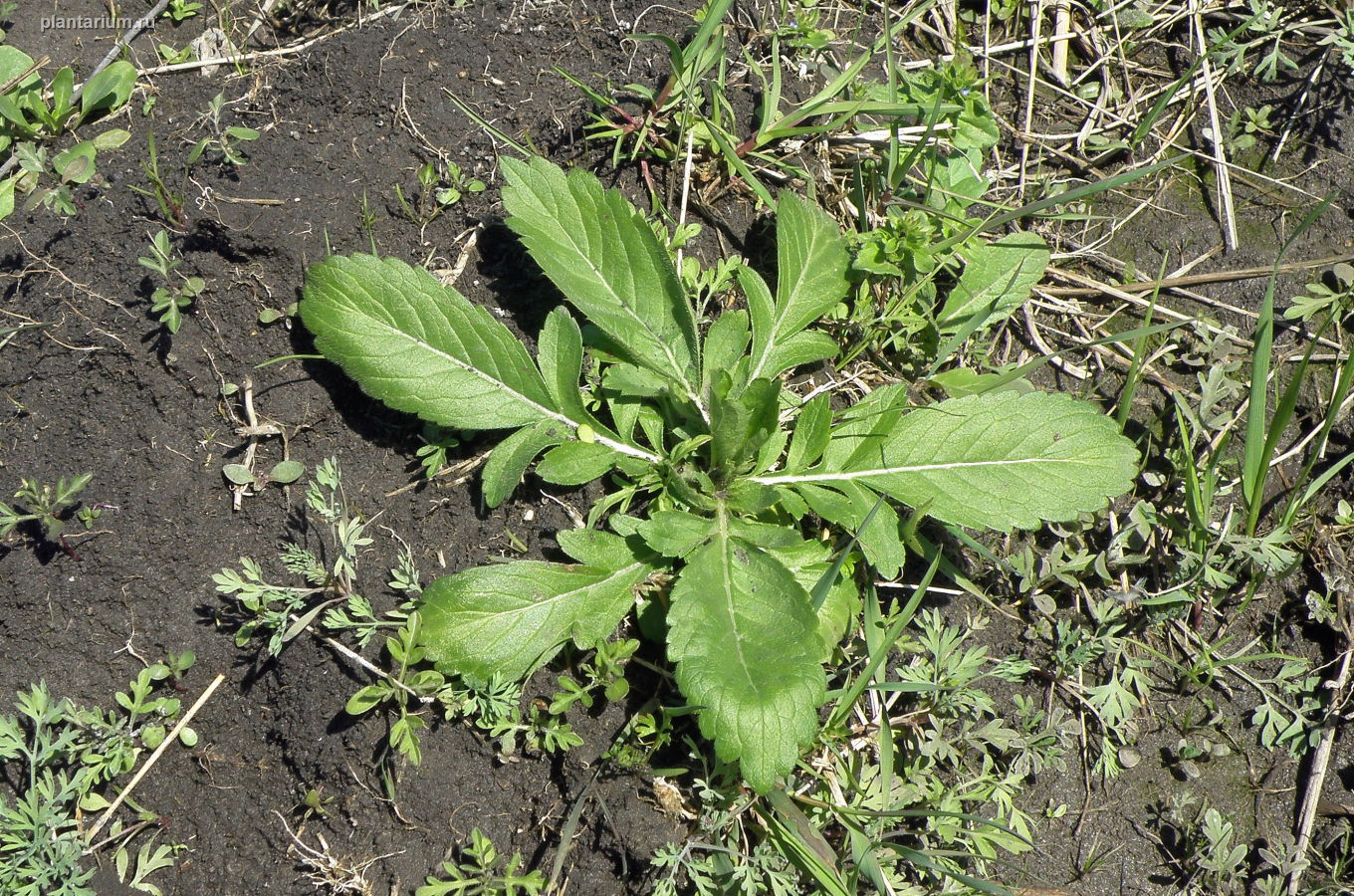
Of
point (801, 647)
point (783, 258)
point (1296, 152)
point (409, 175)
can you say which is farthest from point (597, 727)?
point (1296, 152)

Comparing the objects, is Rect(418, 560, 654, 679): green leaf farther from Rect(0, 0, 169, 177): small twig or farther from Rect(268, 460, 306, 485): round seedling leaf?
Rect(0, 0, 169, 177): small twig

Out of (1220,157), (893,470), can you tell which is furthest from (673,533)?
(1220,157)

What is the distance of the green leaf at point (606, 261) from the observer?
263 centimetres

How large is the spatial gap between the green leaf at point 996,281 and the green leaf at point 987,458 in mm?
369

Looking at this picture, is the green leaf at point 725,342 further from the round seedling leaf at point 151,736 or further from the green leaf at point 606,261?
the round seedling leaf at point 151,736

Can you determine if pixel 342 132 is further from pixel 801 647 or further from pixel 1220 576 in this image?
pixel 1220 576

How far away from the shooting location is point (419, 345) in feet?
8.45

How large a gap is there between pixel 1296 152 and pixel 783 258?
1.90 meters

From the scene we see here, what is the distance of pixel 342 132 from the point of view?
9.25 feet

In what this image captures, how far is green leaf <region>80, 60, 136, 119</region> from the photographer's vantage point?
2.80 metres

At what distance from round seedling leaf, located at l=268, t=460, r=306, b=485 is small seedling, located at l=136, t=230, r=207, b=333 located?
429mm

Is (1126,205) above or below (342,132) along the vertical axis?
below

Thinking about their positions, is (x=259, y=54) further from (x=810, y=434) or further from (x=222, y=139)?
(x=810, y=434)

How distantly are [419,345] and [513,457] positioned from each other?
38cm
